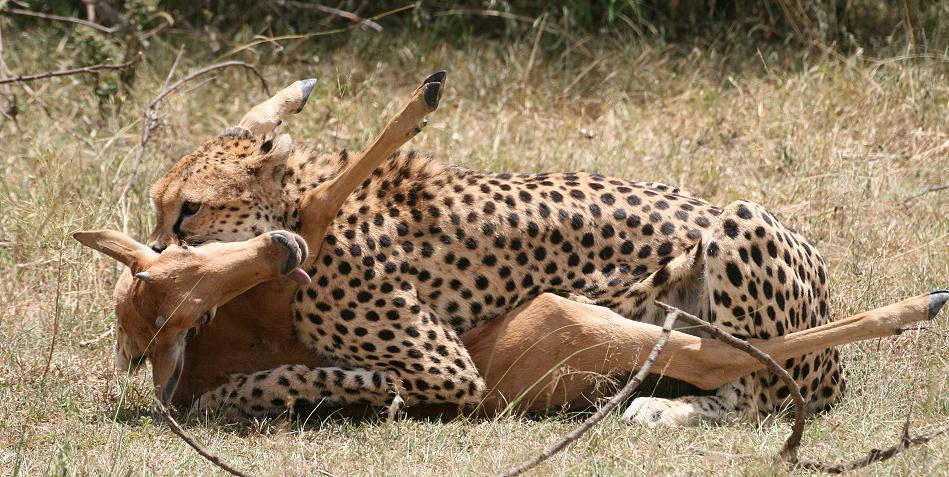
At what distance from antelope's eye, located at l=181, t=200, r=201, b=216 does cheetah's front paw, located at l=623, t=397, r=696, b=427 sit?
77.9 inches

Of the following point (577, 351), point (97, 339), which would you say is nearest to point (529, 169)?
point (577, 351)

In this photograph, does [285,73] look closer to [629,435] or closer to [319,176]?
[319,176]

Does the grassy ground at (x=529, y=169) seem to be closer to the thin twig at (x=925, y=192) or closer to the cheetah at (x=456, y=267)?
the thin twig at (x=925, y=192)

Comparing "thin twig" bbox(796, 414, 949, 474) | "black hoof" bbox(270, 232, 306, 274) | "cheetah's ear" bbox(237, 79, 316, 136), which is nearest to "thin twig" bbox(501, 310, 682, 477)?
"thin twig" bbox(796, 414, 949, 474)

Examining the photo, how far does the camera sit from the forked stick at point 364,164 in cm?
504

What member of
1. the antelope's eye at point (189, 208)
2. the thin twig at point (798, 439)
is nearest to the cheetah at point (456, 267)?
the antelope's eye at point (189, 208)

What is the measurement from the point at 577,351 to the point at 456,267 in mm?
655

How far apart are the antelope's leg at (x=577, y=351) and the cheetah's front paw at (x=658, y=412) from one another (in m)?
0.13

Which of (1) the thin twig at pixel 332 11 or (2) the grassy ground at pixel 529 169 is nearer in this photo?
(2) the grassy ground at pixel 529 169

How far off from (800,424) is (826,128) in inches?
166

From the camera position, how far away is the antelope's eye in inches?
210

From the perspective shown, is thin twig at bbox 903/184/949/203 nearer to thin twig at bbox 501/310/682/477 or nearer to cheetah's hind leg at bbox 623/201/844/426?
cheetah's hind leg at bbox 623/201/844/426

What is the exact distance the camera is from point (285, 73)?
29.3 ft

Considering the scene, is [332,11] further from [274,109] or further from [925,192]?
[925,192]
